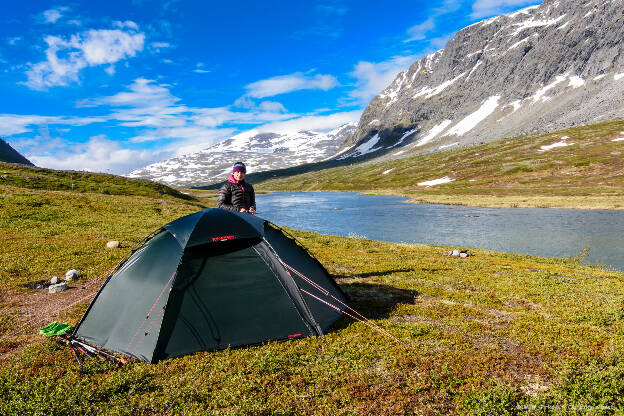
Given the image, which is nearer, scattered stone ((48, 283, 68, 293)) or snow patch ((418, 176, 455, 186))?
scattered stone ((48, 283, 68, 293))

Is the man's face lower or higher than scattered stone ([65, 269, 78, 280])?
higher

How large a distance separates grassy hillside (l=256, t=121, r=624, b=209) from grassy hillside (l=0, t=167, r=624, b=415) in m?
73.9

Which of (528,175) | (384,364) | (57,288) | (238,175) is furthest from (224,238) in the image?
(528,175)

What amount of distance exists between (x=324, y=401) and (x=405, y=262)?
16659mm

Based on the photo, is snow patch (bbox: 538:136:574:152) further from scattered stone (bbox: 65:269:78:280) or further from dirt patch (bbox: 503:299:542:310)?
scattered stone (bbox: 65:269:78:280)

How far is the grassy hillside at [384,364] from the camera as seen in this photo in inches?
283

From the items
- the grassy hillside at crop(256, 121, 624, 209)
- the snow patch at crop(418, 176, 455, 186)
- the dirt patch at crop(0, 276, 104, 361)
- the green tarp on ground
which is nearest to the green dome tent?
the green tarp on ground

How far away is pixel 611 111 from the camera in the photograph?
18262 centimetres

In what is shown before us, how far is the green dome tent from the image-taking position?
954 cm

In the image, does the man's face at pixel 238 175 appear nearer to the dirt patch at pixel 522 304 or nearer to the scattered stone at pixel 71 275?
the scattered stone at pixel 71 275

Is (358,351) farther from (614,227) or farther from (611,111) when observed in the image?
(611,111)

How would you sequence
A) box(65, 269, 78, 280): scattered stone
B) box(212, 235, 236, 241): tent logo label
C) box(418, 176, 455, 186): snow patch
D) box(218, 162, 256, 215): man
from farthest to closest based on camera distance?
box(418, 176, 455, 186): snow patch < box(65, 269, 78, 280): scattered stone < box(218, 162, 256, 215): man < box(212, 235, 236, 241): tent logo label

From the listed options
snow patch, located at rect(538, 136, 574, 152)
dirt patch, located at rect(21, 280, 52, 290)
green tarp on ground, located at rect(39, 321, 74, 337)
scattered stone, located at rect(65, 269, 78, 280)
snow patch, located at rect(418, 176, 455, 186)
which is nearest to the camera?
green tarp on ground, located at rect(39, 321, 74, 337)

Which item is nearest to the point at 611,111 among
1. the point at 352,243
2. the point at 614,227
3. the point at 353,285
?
the point at 614,227
